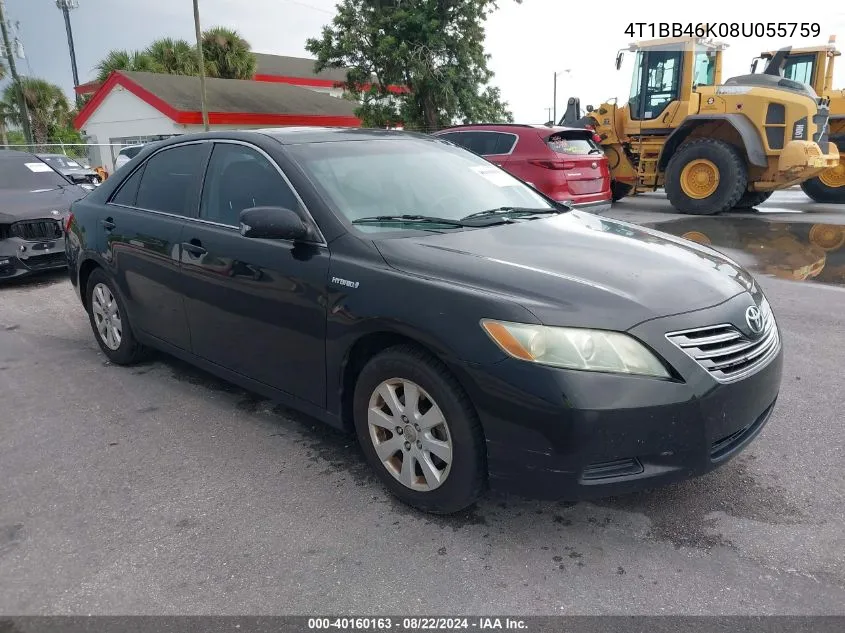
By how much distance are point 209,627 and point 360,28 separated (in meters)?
24.2

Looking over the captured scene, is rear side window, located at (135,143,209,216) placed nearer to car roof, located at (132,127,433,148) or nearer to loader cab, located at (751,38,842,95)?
car roof, located at (132,127,433,148)

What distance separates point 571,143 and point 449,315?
26.8 feet

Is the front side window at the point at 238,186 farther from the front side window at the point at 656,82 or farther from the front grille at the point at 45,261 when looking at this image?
the front side window at the point at 656,82

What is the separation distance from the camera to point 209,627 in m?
2.22

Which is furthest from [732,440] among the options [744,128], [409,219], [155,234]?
[744,128]

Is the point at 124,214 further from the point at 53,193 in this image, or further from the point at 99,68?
the point at 99,68

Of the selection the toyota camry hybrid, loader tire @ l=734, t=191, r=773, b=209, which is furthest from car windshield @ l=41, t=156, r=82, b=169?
loader tire @ l=734, t=191, r=773, b=209

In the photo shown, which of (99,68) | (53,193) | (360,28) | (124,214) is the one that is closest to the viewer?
(124,214)

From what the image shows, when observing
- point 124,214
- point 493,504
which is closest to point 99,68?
point 124,214

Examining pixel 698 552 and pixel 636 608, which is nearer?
pixel 636 608

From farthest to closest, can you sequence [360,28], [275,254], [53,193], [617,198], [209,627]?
[360,28]
[617,198]
[53,193]
[275,254]
[209,627]

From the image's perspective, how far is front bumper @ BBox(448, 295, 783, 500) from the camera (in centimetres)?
232

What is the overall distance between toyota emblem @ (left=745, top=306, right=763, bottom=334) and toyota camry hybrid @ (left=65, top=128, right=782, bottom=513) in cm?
1

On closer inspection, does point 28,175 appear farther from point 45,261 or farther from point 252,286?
point 252,286
